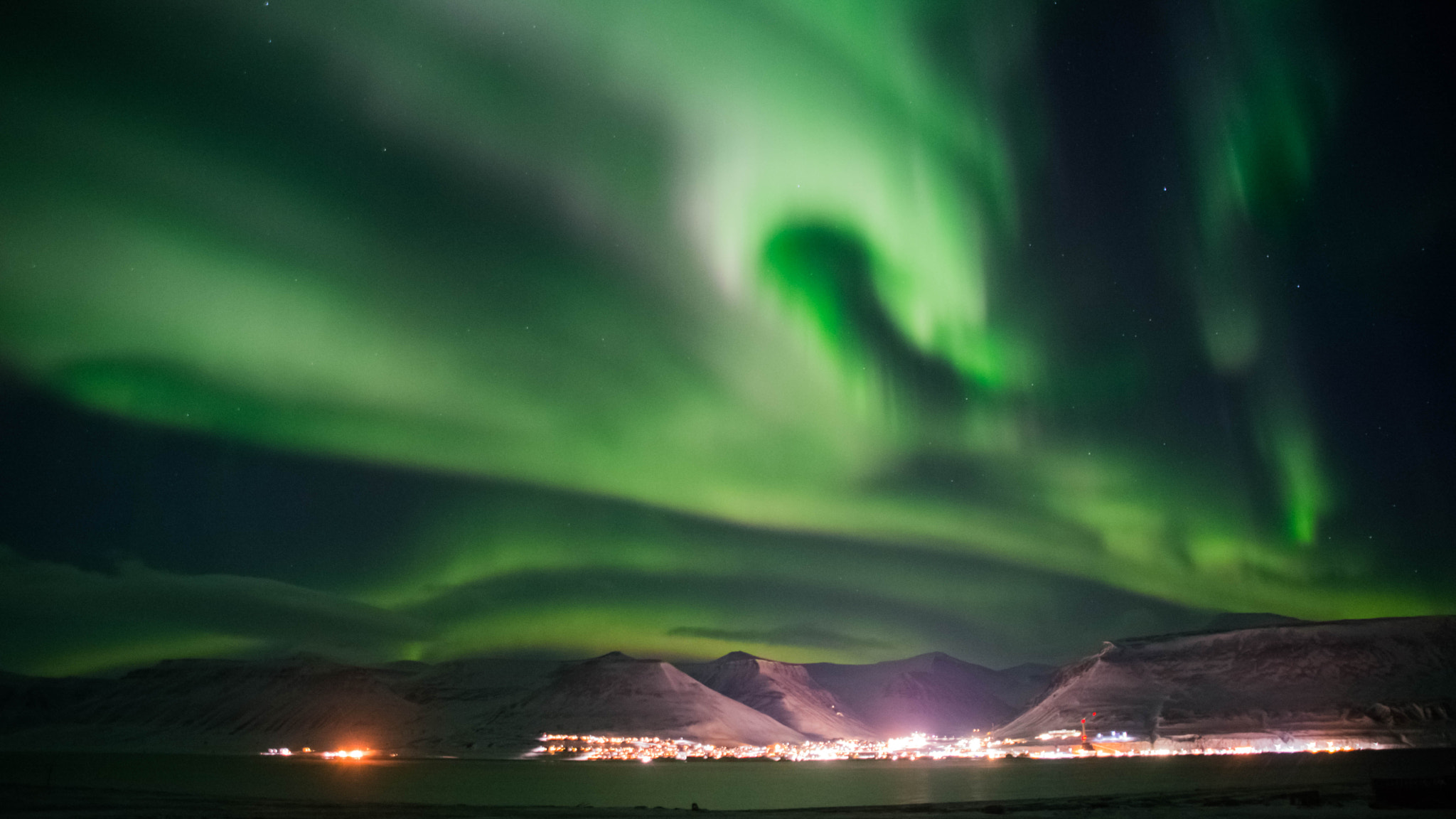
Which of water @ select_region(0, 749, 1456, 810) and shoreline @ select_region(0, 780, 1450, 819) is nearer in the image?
shoreline @ select_region(0, 780, 1450, 819)

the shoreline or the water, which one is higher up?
the shoreline

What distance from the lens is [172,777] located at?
617 ft

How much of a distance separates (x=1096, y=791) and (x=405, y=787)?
102m

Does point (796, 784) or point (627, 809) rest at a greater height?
point (627, 809)

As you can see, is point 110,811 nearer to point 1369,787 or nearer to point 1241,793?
point 1241,793

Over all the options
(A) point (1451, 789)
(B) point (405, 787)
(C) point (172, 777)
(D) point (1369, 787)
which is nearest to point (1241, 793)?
(D) point (1369, 787)

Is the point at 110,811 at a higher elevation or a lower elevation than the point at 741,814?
higher

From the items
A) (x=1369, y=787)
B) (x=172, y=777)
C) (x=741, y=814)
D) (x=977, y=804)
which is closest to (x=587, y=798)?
(x=741, y=814)

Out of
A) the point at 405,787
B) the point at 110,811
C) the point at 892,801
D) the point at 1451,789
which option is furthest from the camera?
the point at 405,787

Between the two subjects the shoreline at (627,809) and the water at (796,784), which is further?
the water at (796,784)

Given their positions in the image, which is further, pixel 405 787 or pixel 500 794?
pixel 405 787

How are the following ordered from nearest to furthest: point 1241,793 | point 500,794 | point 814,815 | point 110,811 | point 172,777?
point 110,811 < point 814,815 < point 1241,793 < point 500,794 < point 172,777

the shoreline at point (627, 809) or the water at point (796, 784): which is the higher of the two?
the shoreline at point (627, 809)

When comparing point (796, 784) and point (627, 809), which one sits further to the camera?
point (796, 784)
